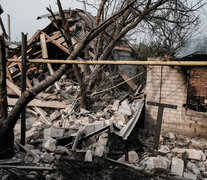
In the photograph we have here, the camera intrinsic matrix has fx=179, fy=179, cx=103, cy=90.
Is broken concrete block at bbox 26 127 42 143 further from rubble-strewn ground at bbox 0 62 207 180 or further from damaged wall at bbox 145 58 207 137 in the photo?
damaged wall at bbox 145 58 207 137

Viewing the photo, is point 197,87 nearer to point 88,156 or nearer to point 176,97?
point 176,97

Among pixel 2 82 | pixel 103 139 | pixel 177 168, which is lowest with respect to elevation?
pixel 177 168

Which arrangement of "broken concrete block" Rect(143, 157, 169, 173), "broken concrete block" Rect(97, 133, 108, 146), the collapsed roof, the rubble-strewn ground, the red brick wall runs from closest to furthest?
the rubble-strewn ground, "broken concrete block" Rect(143, 157, 169, 173), "broken concrete block" Rect(97, 133, 108, 146), the red brick wall, the collapsed roof

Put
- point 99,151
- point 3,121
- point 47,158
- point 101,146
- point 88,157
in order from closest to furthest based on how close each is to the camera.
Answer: point 3,121, point 47,158, point 88,157, point 99,151, point 101,146

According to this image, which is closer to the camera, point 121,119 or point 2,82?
point 2,82

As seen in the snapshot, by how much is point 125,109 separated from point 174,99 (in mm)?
1657

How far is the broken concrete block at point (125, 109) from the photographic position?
5579mm

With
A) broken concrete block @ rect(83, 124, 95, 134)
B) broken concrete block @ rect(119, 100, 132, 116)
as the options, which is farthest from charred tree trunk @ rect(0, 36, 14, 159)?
broken concrete block @ rect(119, 100, 132, 116)

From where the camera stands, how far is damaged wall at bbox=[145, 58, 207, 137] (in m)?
5.75

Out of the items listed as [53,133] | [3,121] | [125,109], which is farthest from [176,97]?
[3,121]

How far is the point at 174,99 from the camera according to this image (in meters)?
5.91

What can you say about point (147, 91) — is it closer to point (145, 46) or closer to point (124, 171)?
point (124, 171)

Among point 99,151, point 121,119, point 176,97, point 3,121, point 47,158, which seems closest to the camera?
point 3,121

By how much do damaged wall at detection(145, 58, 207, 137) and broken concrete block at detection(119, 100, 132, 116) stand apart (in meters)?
0.81
